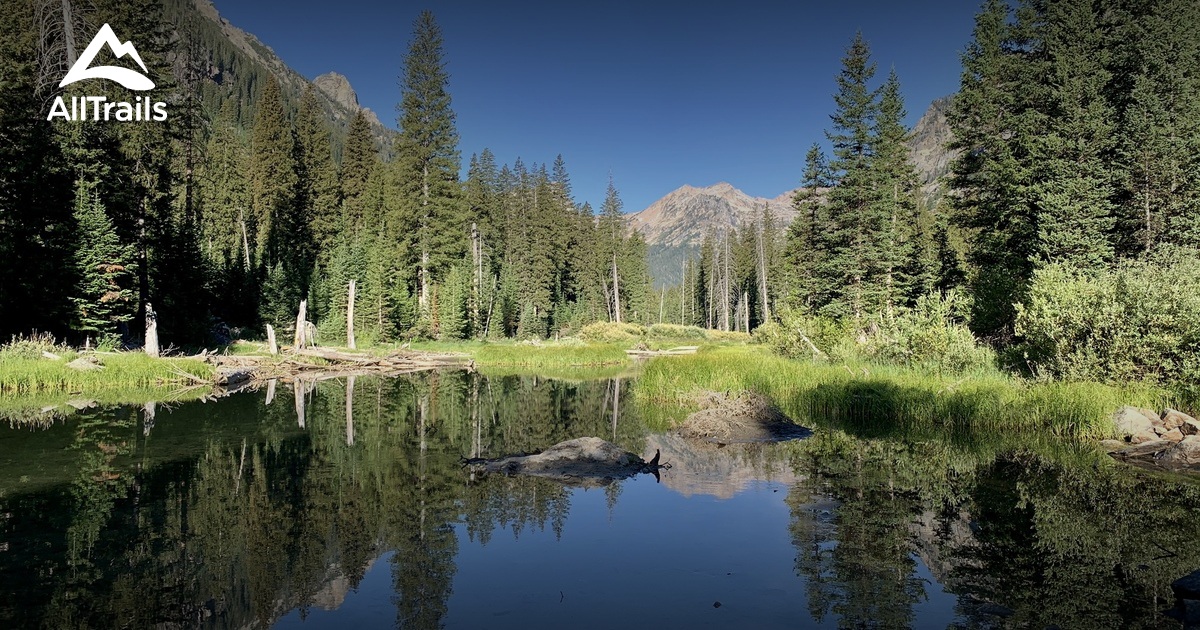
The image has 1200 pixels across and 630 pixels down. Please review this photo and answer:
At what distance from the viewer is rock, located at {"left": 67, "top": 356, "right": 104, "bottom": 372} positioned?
66.0ft

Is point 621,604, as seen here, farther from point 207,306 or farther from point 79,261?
point 207,306

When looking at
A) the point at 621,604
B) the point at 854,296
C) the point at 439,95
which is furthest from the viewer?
the point at 439,95

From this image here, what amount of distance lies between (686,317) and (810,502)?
4140 inches

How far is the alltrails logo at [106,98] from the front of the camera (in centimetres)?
2327

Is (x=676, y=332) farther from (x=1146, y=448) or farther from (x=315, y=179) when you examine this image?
(x=1146, y=448)

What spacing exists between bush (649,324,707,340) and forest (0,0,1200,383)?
18820 millimetres

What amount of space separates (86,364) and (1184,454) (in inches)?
1207

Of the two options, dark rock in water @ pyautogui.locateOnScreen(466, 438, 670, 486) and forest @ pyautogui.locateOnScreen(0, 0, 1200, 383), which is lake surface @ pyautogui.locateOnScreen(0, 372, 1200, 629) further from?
forest @ pyautogui.locateOnScreen(0, 0, 1200, 383)

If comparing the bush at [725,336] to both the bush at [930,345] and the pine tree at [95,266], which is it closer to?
the bush at [930,345]

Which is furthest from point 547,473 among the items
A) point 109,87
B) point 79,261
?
point 109,87

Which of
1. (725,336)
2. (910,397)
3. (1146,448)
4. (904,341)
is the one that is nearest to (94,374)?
(910,397)

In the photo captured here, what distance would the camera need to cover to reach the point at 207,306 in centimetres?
Answer: 3650

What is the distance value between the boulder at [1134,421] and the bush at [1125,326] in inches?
88.1

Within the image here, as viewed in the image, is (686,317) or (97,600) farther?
(686,317)
